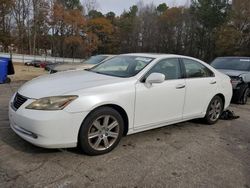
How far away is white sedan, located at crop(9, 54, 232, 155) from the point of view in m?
3.44

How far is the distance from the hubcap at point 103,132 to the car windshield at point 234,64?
21.3ft

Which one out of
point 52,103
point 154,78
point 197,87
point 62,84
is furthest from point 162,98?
point 52,103

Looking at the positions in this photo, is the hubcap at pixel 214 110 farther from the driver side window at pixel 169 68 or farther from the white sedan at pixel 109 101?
the driver side window at pixel 169 68

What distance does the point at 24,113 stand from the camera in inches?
137

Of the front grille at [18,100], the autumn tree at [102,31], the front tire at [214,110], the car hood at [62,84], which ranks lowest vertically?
the front tire at [214,110]

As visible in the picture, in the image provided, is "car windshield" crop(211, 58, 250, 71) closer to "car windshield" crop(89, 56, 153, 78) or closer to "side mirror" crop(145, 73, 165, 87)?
"car windshield" crop(89, 56, 153, 78)

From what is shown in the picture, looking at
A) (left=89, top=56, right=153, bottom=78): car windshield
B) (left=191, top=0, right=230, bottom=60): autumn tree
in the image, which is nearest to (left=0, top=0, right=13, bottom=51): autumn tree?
(left=191, top=0, right=230, bottom=60): autumn tree

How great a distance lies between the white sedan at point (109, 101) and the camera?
344cm

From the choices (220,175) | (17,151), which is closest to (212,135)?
(220,175)

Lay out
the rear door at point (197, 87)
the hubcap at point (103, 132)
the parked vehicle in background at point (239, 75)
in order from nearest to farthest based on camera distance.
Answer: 1. the hubcap at point (103, 132)
2. the rear door at point (197, 87)
3. the parked vehicle in background at point (239, 75)

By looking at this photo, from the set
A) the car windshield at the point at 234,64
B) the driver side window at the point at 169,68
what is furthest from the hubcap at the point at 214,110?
the car windshield at the point at 234,64

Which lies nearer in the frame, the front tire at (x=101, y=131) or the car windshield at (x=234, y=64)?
the front tire at (x=101, y=131)

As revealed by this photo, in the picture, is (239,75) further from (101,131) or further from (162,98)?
(101,131)

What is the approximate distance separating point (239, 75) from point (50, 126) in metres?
6.64
